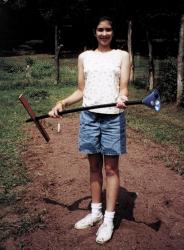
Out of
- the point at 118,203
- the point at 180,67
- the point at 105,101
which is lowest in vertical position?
the point at 118,203

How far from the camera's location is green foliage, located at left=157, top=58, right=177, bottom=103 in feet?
48.4

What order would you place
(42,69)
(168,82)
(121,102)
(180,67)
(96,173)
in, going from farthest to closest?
(42,69)
(168,82)
(180,67)
(96,173)
(121,102)

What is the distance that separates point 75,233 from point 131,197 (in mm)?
1327

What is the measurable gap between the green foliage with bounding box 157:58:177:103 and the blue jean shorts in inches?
422

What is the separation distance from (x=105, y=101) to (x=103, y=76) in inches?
9.6

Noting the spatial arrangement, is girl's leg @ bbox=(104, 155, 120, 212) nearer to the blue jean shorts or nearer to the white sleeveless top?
the blue jean shorts

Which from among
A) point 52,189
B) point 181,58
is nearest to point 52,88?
point 181,58

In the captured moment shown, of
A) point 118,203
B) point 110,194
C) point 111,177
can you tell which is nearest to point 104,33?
point 111,177

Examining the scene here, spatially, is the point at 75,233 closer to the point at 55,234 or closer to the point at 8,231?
the point at 55,234

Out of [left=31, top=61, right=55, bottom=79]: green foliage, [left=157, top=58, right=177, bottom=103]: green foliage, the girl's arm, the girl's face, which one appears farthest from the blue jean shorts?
[left=31, top=61, right=55, bottom=79]: green foliage

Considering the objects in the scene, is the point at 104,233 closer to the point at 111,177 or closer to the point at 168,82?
the point at 111,177

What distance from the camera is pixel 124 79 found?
417cm

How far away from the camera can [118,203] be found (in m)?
5.48

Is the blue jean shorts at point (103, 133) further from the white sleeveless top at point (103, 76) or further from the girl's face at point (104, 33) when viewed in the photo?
the girl's face at point (104, 33)
